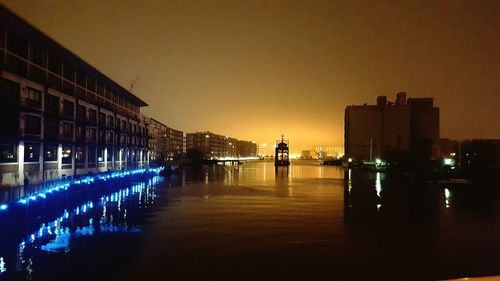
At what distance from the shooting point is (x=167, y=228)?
→ 22359 millimetres

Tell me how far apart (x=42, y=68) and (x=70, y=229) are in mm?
28167

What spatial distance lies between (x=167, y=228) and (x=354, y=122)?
153 m

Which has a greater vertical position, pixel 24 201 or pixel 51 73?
pixel 51 73

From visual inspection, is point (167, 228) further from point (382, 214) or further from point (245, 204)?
point (382, 214)

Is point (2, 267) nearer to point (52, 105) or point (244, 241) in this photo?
point (244, 241)

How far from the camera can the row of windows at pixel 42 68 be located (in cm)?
3800

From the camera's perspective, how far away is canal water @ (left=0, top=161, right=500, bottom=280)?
46.9 ft

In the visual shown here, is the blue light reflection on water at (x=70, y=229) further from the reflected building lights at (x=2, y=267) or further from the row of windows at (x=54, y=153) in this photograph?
the row of windows at (x=54, y=153)

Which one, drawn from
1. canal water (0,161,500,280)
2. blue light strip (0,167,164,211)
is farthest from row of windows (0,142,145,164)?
canal water (0,161,500,280)

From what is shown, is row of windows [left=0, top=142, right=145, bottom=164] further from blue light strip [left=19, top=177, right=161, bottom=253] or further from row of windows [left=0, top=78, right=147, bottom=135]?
blue light strip [left=19, top=177, right=161, bottom=253]

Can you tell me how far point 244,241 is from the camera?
1891 centimetres

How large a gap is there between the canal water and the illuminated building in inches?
339

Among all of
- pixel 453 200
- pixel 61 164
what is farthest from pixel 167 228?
pixel 61 164

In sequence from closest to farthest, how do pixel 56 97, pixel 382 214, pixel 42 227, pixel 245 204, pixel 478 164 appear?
pixel 42 227
pixel 382 214
pixel 245 204
pixel 56 97
pixel 478 164
